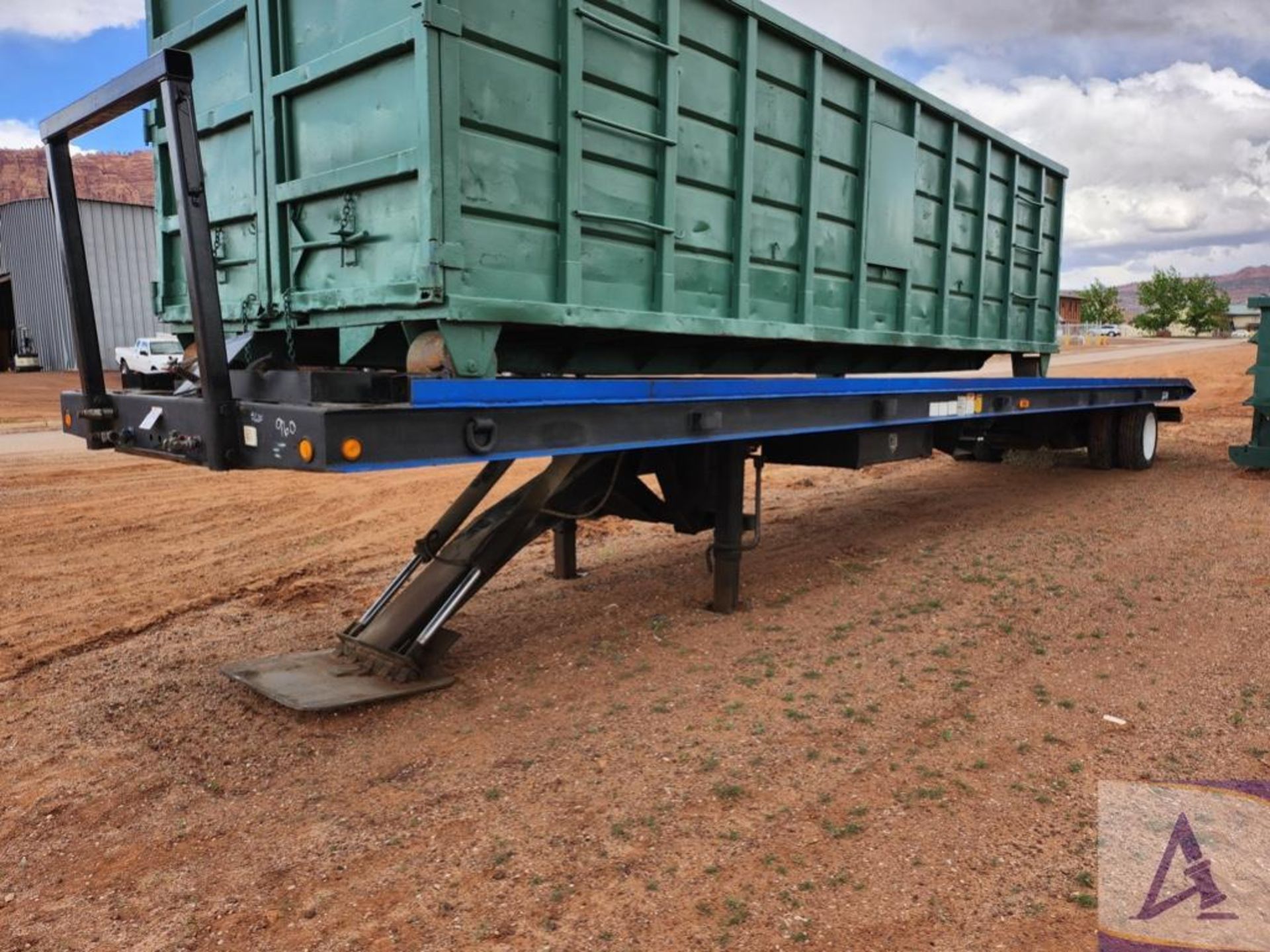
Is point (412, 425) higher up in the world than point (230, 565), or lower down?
higher up

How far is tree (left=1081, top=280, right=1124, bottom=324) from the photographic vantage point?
77438 millimetres

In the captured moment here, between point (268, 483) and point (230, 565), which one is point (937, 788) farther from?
point (268, 483)

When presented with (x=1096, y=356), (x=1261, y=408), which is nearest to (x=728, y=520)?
(x=1261, y=408)

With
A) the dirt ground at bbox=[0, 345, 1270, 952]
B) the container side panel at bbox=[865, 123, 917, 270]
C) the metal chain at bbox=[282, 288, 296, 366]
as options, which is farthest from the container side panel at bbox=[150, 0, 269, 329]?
the container side panel at bbox=[865, 123, 917, 270]

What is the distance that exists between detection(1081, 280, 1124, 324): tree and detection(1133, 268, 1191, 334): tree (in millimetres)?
2520

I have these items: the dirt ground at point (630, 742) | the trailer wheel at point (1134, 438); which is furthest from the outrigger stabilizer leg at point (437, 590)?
the trailer wheel at point (1134, 438)

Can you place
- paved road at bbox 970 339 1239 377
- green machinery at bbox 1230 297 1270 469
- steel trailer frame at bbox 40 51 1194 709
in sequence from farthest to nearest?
1. paved road at bbox 970 339 1239 377
2. green machinery at bbox 1230 297 1270 469
3. steel trailer frame at bbox 40 51 1194 709

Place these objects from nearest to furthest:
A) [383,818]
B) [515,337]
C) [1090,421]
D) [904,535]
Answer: [383,818] → [515,337] → [904,535] → [1090,421]

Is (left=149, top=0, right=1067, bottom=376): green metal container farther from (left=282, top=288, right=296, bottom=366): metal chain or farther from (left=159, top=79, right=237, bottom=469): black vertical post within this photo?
(left=159, top=79, right=237, bottom=469): black vertical post

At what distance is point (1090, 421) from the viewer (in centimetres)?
1006

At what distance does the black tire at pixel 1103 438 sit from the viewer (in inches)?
395

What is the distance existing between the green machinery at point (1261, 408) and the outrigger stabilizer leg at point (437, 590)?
7253 millimetres

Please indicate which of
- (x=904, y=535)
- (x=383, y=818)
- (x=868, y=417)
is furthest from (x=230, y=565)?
(x=904, y=535)

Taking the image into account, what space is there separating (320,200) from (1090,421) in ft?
28.2
